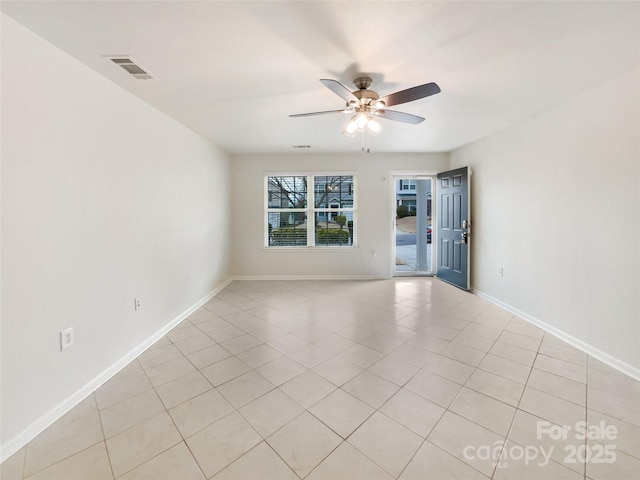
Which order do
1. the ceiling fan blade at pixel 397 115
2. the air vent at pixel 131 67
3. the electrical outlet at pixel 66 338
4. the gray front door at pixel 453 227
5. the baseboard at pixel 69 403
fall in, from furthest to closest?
1. the gray front door at pixel 453 227
2. the ceiling fan blade at pixel 397 115
3. the air vent at pixel 131 67
4. the electrical outlet at pixel 66 338
5. the baseboard at pixel 69 403

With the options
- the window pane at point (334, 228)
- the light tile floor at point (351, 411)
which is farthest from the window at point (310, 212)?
the light tile floor at point (351, 411)

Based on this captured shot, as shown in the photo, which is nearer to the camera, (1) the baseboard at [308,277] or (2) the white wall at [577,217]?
(2) the white wall at [577,217]

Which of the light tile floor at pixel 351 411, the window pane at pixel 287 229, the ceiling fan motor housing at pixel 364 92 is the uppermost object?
the ceiling fan motor housing at pixel 364 92

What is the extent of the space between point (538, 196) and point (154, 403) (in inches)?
165

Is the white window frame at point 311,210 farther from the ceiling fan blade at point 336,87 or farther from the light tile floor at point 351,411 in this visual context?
the ceiling fan blade at point 336,87

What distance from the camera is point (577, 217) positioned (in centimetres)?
269

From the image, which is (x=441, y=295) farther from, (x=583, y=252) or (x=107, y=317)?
(x=107, y=317)

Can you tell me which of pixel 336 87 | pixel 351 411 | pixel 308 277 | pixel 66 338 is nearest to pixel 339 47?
pixel 336 87

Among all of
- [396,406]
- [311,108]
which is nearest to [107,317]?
[396,406]

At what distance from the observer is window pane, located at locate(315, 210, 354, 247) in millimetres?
5539

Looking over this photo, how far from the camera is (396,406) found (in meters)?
1.83

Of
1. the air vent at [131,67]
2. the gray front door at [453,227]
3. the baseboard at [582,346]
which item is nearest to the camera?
the air vent at [131,67]

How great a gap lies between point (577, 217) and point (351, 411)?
110 inches

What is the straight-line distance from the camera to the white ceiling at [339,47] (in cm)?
156
